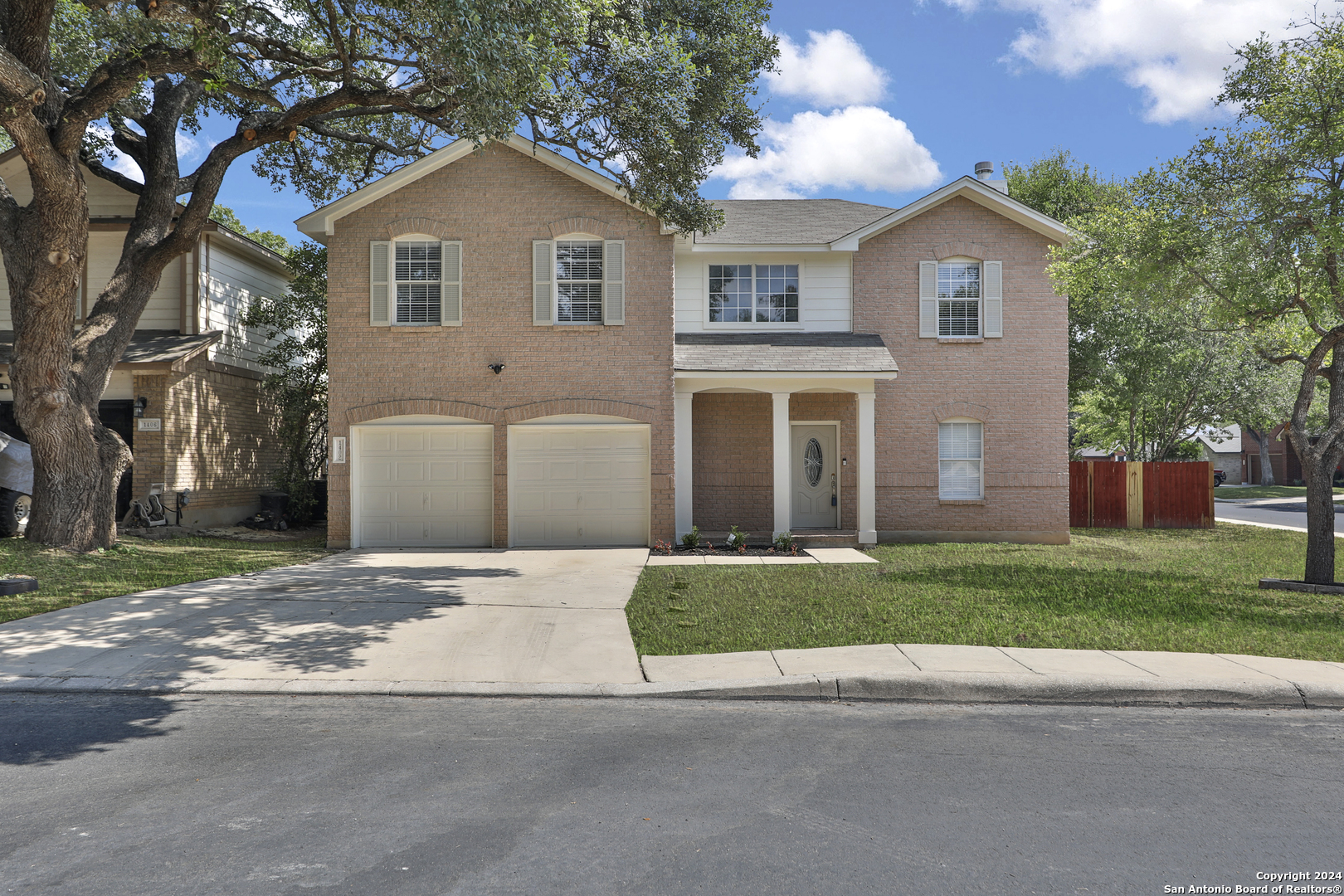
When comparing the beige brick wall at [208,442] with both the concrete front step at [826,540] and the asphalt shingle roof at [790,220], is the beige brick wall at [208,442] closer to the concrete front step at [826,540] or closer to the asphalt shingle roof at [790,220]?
the asphalt shingle roof at [790,220]

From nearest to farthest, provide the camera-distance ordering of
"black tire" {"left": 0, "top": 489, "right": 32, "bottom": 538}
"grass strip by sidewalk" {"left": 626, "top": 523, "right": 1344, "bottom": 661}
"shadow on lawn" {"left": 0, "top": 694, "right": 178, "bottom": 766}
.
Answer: "shadow on lawn" {"left": 0, "top": 694, "right": 178, "bottom": 766}
"grass strip by sidewalk" {"left": 626, "top": 523, "right": 1344, "bottom": 661}
"black tire" {"left": 0, "top": 489, "right": 32, "bottom": 538}

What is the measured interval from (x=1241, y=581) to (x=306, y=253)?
59.3 feet

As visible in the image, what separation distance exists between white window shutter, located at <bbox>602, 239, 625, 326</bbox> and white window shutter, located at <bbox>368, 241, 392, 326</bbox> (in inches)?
150

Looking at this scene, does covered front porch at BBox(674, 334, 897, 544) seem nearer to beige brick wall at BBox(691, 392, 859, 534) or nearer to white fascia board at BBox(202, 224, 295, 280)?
beige brick wall at BBox(691, 392, 859, 534)

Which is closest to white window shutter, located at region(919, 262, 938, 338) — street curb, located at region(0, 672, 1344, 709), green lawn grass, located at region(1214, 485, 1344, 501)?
street curb, located at region(0, 672, 1344, 709)

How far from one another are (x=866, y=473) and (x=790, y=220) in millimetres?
6167

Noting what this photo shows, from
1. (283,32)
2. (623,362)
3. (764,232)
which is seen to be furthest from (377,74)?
(764,232)

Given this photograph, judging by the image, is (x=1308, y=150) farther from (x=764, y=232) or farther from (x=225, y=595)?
(x=225, y=595)

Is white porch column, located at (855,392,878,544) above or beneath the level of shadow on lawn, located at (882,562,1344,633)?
above

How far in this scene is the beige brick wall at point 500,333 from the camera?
15.3 m

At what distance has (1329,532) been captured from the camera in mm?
10844

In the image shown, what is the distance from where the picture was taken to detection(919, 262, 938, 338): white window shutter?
56.7ft

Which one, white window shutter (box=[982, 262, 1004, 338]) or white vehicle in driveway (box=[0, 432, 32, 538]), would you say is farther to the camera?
white window shutter (box=[982, 262, 1004, 338])

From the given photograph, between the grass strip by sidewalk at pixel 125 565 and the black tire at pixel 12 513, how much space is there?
1254 mm
